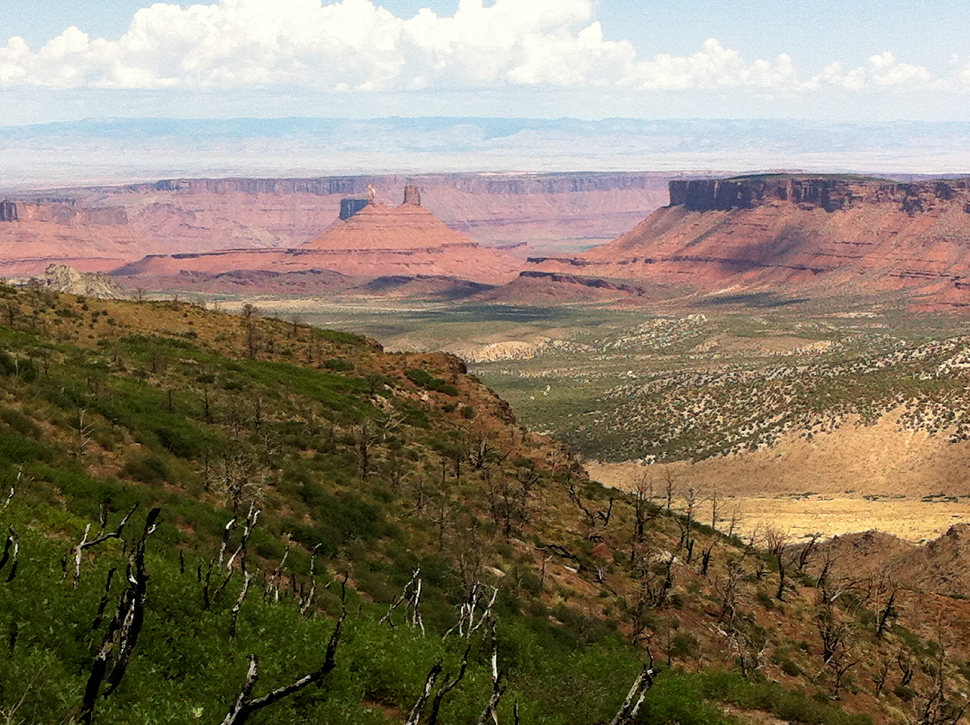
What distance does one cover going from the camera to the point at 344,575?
910 inches

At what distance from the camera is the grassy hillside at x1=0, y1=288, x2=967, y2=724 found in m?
12.8

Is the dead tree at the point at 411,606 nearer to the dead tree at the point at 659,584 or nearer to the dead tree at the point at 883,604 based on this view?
the dead tree at the point at 659,584

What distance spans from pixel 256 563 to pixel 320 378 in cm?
2630

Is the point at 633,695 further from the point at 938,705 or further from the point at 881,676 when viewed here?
the point at 881,676

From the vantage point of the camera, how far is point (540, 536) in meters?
31.7

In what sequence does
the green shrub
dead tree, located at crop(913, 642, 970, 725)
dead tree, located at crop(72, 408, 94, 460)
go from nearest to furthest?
dead tree, located at crop(913, 642, 970, 725) < dead tree, located at crop(72, 408, 94, 460) < the green shrub

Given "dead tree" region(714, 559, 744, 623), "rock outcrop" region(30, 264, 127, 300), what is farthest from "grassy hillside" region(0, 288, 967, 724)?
"rock outcrop" region(30, 264, 127, 300)

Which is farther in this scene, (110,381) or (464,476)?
(464,476)

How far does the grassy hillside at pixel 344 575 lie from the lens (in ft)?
42.1

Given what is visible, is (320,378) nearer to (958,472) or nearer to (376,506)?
(376,506)

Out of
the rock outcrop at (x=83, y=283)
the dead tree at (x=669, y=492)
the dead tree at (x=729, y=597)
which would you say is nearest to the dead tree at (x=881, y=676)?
the dead tree at (x=729, y=597)

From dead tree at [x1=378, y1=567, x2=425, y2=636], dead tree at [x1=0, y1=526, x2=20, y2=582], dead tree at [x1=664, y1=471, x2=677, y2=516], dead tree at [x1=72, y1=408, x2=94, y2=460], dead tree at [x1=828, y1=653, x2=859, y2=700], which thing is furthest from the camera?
dead tree at [x1=664, y1=471, x2=677, y2=516]

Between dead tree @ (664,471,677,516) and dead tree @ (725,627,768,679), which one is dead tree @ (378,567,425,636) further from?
dead tree @ (664,471,677,516)

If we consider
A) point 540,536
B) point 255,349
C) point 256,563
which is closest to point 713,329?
point 255,349
